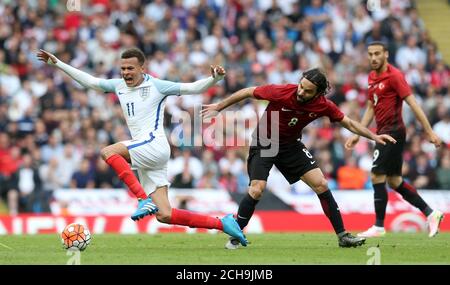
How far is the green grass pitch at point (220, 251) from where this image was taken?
36.7ft

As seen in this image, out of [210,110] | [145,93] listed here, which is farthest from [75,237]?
[210,110]

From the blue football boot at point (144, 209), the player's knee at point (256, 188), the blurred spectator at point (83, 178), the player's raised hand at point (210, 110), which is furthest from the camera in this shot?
the blurred spectator at point (83, 178)

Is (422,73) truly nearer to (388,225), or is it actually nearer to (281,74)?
(281,74)

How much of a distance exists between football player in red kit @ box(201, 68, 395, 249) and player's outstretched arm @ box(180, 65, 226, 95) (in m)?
0.26

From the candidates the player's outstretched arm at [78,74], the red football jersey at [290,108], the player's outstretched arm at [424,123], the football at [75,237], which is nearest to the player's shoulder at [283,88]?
the red football jersey at [290,108]

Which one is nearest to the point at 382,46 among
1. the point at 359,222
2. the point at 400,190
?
the point at 400,190

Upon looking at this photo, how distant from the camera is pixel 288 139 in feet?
41.9

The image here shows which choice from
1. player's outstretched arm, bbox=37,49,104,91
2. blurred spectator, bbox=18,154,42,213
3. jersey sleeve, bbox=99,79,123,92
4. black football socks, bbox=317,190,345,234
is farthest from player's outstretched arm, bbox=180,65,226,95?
blurred spectator, bbox=18,154,42,213

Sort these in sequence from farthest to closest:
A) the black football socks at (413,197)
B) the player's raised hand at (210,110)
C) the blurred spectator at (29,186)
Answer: the blurred spectator at (29,186) → the black football socks at (413,197) → the player's raised hand at (210,110)

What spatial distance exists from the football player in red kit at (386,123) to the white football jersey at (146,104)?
11.0ft

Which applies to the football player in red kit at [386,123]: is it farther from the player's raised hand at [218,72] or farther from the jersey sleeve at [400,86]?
the player's raised hand at [218,72]

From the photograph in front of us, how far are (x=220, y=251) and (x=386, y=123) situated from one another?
12.3 ft

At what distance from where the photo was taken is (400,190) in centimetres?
1512

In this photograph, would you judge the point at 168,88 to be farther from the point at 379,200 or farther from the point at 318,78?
the point at 379,200
